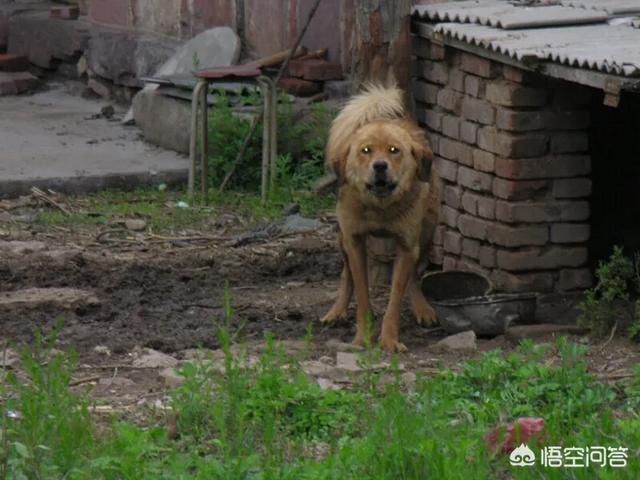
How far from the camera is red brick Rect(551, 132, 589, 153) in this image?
8.02 meters

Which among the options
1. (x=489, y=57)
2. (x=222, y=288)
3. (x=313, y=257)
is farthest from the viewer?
(x=313, y=257)

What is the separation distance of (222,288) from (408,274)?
1298mm

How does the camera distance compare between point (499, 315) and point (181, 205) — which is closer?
point (499, 315)

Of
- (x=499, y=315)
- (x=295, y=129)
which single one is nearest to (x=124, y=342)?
(x=499, y=315)

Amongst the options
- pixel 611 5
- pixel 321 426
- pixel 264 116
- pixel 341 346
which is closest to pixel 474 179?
pixel 611 5

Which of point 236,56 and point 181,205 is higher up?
point 236,56

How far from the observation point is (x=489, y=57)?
7.99m

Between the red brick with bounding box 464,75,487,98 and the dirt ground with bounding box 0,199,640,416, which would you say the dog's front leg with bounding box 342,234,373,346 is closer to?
the dirt ground with bounding box 0,199,640,416

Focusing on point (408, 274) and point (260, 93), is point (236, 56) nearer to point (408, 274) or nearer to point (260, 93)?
point (260, 93)

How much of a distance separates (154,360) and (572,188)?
2.50 meters

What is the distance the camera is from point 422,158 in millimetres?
7715

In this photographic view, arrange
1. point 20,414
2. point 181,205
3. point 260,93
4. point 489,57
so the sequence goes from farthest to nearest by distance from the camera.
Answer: point 260,93 < point 181,205 < point 489,57 < point 20,414

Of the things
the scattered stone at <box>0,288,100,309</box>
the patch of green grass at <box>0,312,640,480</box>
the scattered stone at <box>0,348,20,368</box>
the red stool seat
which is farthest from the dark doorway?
the scattered stone at <box>0,348,20,368</box>

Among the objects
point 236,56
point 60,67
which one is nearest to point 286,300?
point 236,56
